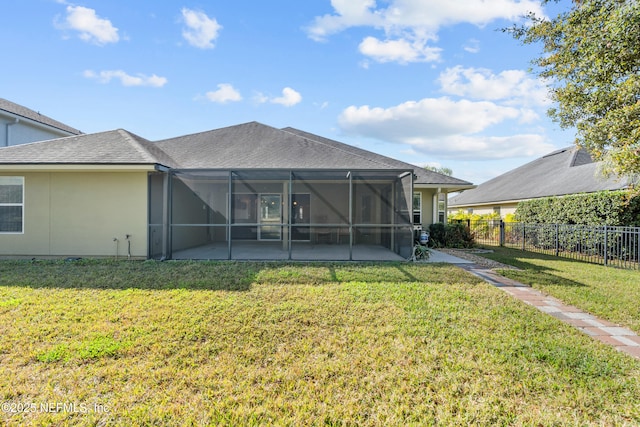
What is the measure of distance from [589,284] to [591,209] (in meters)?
6.16

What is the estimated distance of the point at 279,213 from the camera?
41.5 ft

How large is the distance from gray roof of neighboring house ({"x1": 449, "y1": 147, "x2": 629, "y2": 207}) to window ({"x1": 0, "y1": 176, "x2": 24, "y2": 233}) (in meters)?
18.8

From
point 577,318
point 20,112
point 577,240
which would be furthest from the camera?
point 20,112

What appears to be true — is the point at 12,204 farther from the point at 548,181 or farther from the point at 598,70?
the point at 548,181

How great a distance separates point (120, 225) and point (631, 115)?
11816 millimetres

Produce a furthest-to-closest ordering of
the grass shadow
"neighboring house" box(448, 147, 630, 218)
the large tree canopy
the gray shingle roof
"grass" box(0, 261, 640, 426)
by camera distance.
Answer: "neighboring house" box(448, 147, 630, 218)
the gray shingle roof
the grass shadow
the large tree canopy
"grass" box(0, 261, 640, 426)

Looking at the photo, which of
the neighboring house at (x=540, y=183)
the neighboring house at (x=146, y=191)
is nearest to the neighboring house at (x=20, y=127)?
the neighboring house at (x=146, y=191)

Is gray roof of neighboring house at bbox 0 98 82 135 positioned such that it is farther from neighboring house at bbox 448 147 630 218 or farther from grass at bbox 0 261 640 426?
neighboring house at bbox 448 147 630 218

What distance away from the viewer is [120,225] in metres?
8.59

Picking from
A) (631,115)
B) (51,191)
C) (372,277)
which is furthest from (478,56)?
(51,191)

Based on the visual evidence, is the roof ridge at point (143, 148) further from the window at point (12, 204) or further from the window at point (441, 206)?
the window at point (441, 206)

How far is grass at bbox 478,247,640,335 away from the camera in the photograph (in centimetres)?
484

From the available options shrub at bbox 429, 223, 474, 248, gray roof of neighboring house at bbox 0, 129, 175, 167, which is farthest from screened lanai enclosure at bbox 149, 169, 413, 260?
shrub at bbox 429, 223, 474, 248

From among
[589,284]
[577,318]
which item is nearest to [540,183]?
[589,284]
